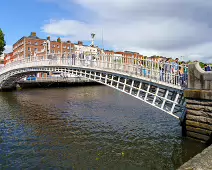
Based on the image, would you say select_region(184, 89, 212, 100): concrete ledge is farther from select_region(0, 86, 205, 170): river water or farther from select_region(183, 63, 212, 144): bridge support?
select_region(0, 86, 205, 170): river water

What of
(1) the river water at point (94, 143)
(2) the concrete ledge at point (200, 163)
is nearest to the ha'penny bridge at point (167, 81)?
(1) the river water at point (94, 143)

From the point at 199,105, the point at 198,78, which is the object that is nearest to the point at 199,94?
the point at 199,105

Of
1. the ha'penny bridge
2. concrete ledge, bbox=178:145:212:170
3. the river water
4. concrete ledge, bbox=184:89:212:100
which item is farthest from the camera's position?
the ha'penny bridge

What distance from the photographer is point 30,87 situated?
39062mm

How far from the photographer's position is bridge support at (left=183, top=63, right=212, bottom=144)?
815cm

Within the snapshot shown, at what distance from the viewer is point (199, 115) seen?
8445 mm

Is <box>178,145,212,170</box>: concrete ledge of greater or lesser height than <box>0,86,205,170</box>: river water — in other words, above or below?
above

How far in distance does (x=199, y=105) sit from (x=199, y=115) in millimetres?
395

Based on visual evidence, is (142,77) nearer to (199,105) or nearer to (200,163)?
(199,105)

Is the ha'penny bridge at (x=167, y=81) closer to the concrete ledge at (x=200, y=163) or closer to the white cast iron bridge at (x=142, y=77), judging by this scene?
the white cast iron bridge at (x=142, y=77)

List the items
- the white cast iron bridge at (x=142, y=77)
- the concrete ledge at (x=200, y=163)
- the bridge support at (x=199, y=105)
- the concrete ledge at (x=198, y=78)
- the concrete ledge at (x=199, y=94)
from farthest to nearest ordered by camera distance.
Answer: the white cast iron bridge at (x=142, y=77), the concrete ledge at (x=198, y=78), the bridge support at (x=199, y=105), the concrete ledge at (x=199, y=94), the concrete ledge at (x=200, y=163)

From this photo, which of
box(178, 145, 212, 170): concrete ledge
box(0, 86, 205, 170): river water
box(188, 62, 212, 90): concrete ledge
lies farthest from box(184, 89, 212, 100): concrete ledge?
box(178, 145, 212, 170): concrete ledge

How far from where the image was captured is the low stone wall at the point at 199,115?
8117 millimetres

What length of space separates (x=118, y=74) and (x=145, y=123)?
3.24m
